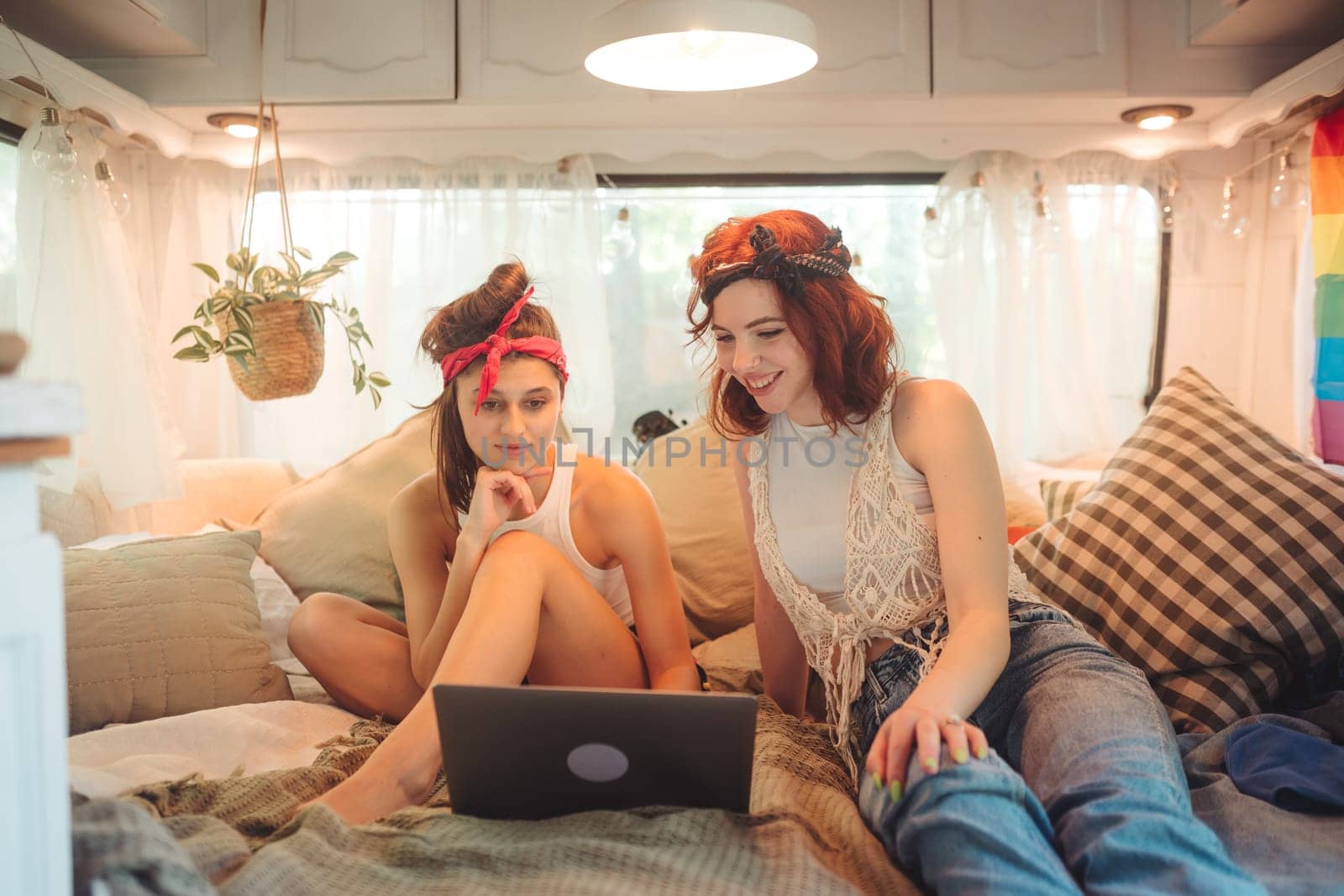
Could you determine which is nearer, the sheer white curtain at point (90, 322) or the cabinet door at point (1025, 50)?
the sheer white curtain at point (90, 322)

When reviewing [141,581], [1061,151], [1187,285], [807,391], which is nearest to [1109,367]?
[1187,285]

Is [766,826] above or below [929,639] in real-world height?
below

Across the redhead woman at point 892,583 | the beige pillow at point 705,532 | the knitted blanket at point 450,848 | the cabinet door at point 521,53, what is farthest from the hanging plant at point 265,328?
the knitted blanket at point 450,848

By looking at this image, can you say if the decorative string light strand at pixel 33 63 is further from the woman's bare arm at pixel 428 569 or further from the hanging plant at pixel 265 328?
the woman's bare arm at pixel 428 569

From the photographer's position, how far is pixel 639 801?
1.24 meters

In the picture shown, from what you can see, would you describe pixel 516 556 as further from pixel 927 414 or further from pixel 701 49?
pixel 701 49

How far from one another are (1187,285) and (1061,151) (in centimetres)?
52

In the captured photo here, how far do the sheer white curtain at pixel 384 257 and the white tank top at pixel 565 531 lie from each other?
0.89m

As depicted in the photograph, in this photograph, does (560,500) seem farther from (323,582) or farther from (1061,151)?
(1061,151)

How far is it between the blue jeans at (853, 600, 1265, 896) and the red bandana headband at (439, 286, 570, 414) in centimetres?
76

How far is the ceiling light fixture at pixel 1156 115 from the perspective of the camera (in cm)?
238

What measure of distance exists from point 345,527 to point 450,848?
1.14m

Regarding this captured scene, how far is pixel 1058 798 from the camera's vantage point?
3.84 ft

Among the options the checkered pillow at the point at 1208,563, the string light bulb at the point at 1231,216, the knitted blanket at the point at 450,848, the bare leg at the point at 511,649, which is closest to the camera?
the knitted blanket at the point at 450,848
